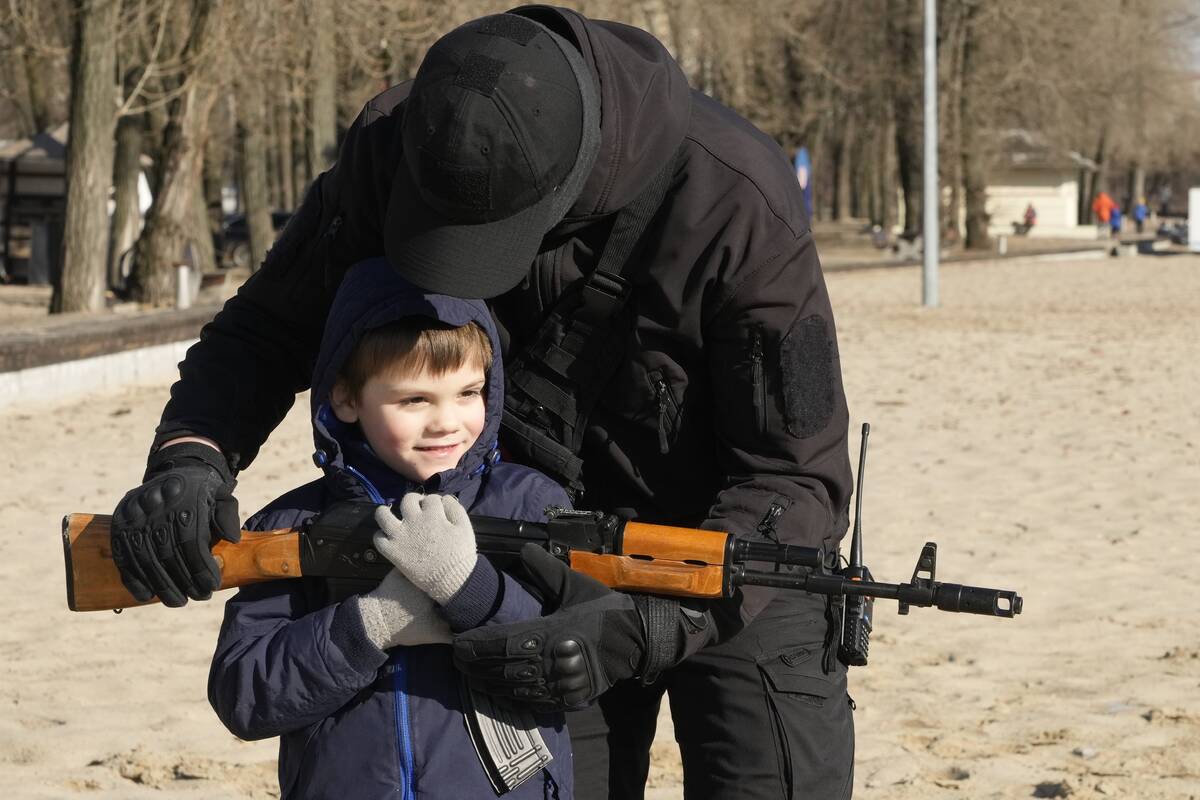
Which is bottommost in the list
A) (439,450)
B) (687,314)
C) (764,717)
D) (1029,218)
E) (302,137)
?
(1029,218)

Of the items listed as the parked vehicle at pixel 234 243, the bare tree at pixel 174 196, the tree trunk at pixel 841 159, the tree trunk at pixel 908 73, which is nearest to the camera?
the bare tree at pixel 174 196

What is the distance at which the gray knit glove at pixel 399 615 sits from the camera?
2.64 m

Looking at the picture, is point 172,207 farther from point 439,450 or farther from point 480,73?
point 480,73

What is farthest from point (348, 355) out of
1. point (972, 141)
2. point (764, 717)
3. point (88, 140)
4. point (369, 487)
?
point (972, 141)

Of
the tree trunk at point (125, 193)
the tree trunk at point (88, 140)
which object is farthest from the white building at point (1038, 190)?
the tree trunk at point (88, 140)

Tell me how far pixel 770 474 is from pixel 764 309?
10.8 inches

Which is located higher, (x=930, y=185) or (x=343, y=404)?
(x=930, y=185)

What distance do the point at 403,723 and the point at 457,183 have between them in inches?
34.1

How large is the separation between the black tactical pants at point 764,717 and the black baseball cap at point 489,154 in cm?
80

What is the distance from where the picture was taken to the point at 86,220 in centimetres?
1719

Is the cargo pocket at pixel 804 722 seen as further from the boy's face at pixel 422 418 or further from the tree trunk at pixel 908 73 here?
the tree trunk at pixel 908 73

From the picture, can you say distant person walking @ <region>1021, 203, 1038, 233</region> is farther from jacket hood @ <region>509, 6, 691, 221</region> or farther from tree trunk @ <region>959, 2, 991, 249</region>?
jacket hood @ <region>509, 6, 691, 221</region>

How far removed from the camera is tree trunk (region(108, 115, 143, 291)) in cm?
2342

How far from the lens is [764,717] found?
2953 millimetres
